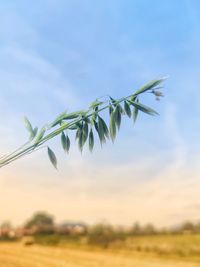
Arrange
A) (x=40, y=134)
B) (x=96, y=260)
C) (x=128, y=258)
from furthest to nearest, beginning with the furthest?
(x=128, y=258) → (x=96, y=260) → (x=40, y=134)

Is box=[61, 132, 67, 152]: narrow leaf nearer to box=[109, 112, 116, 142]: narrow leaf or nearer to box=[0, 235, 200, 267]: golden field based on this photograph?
box=[109, 112, 116, 142]: narrow leaf

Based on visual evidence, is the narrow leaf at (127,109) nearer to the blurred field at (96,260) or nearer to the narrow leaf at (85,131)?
the narrow leaf at (85,131)

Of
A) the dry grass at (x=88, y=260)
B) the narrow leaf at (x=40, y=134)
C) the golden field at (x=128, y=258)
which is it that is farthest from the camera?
the golden field at (x=128, y=258)

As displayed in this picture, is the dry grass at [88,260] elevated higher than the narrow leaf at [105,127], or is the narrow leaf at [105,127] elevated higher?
the dry grass at [88,260]

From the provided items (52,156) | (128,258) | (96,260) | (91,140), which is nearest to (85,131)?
(91,140)

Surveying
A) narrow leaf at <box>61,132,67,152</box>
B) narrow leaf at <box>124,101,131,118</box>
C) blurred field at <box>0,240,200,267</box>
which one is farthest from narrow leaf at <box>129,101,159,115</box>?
blurred field at <box>0,240,200,267</box>

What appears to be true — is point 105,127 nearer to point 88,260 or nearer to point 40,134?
point 40,134

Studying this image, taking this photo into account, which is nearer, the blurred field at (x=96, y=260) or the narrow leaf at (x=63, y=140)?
the narrow leaf at (x=63, y=140)

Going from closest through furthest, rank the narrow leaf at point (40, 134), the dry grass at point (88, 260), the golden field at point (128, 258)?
the narrow leaf at point (40, 134), the dry grass at point (88, 260), the golden field at point (128, 258)

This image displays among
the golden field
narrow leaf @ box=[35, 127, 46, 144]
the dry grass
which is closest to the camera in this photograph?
narrow leaf @ box=[35, 127, 46, 144]

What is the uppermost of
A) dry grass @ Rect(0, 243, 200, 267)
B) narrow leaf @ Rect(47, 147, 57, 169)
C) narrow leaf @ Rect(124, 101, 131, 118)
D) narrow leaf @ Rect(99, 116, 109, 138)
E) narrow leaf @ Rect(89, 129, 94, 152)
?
dry grass @ Rect(0, 243, 200, 267)

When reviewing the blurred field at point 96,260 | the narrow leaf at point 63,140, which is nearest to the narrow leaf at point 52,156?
the narrow leaf at point 63,140
